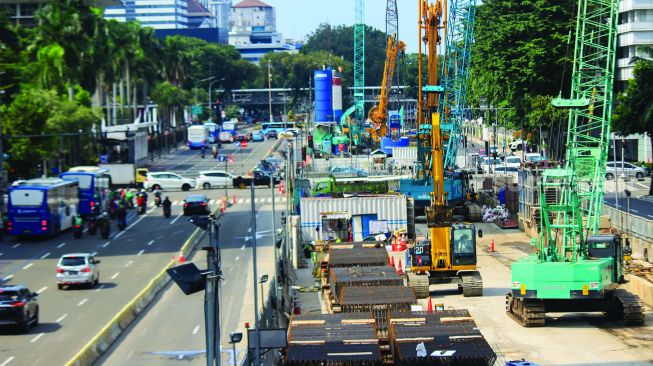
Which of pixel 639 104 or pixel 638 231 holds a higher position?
pixel 639 104

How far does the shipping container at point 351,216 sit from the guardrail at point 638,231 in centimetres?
1240

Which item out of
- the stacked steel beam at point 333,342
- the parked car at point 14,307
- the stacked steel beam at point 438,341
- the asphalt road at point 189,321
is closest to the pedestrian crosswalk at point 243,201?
A: the asphalt road at point 189,321

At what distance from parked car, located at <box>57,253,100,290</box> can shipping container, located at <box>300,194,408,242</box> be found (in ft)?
53.5

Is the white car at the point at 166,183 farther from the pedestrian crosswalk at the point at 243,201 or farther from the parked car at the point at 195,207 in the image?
the parked car at the point at 195,207

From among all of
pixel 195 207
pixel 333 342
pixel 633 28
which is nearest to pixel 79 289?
pixel 333 342

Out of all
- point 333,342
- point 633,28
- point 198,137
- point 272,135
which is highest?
point 633,28

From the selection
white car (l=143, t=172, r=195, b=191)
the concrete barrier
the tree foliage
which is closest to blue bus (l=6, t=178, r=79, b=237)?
the concrete barrier

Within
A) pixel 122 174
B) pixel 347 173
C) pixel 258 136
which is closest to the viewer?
pixel 347 173

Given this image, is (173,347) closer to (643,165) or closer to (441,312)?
(441,312)

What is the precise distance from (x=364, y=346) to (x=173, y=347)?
33.4ft

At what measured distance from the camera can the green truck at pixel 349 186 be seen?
250 feet

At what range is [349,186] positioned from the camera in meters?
77.5

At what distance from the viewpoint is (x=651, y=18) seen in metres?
114

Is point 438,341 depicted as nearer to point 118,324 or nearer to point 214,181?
point 118,324
